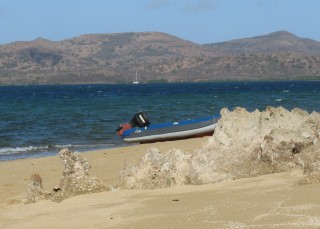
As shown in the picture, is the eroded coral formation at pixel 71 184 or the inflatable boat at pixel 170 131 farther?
the inflatable boat at pixel 170 131

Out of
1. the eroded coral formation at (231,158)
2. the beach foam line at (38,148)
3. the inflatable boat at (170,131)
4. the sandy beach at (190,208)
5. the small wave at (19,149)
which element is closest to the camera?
the sandy beach at (190,208)

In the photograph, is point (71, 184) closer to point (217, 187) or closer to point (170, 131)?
point (217, 187)

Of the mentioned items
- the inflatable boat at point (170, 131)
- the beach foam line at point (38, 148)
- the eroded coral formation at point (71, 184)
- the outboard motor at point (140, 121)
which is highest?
the eroded coral formation at point (71, 184)

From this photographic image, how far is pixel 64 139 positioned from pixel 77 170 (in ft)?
64.6

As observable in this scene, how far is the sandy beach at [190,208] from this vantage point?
22.0 feet

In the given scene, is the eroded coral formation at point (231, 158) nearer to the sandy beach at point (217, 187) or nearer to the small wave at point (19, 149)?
the sandy beach at point (217, 187)

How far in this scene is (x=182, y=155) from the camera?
9492 millimetres

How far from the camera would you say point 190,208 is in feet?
24.7

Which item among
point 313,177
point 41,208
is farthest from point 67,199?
point 313,177

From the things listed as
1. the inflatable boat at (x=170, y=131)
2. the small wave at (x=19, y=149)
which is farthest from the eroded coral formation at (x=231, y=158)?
the inflatable boat at (x=170, y=131)

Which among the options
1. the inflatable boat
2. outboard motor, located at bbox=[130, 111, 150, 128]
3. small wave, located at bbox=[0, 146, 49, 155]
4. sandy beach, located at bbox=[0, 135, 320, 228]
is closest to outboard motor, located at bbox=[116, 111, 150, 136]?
outboard motor, located at bbox=[130, 111, 150, 128]

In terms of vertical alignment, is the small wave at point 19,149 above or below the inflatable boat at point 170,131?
below

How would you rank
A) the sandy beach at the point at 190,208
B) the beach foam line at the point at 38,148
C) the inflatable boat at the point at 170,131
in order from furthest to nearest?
the inflatable boat at the point at 170,131 → the beach foam line at the point at 38,148 → the sandy beach at the point at 190,208

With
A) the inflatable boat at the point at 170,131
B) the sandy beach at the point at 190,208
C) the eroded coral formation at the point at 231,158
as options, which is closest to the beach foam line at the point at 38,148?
the inflatable boat at the point at 170,131
